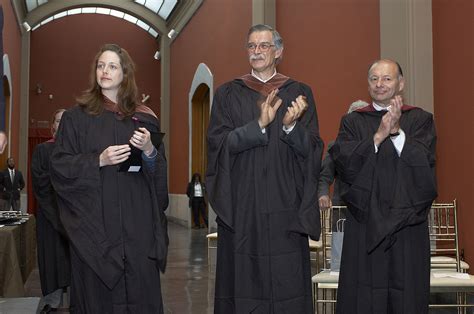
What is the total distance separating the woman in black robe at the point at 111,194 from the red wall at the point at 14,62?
41.4ft

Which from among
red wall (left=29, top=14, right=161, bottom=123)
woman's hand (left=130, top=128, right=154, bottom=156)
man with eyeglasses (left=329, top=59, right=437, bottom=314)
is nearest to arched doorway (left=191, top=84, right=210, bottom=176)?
red wall (left=29, top=14, right=161, bottom=123)

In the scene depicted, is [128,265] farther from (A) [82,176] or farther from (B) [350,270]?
(B) [350,270]

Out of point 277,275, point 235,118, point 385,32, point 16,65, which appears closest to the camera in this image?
point 277,275

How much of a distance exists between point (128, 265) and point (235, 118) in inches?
38.5

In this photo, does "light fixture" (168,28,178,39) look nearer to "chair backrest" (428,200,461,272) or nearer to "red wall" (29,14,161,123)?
"red wall" (29,14,161,123)

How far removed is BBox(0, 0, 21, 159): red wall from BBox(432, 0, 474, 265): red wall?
38.1 feet

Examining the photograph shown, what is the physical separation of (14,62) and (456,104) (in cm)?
1422

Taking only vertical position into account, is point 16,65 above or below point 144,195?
above

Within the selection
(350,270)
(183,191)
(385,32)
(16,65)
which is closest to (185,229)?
(183,191)

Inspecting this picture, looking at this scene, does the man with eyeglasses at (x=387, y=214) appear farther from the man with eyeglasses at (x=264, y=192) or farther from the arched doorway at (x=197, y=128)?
the arched doorway at (x=197, y=128)

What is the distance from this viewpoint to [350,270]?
3668 mm

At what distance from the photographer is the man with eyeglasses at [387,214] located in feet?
11.4

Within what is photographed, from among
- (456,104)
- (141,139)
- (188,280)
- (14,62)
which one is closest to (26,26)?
(14,62)

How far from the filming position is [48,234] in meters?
5.93
